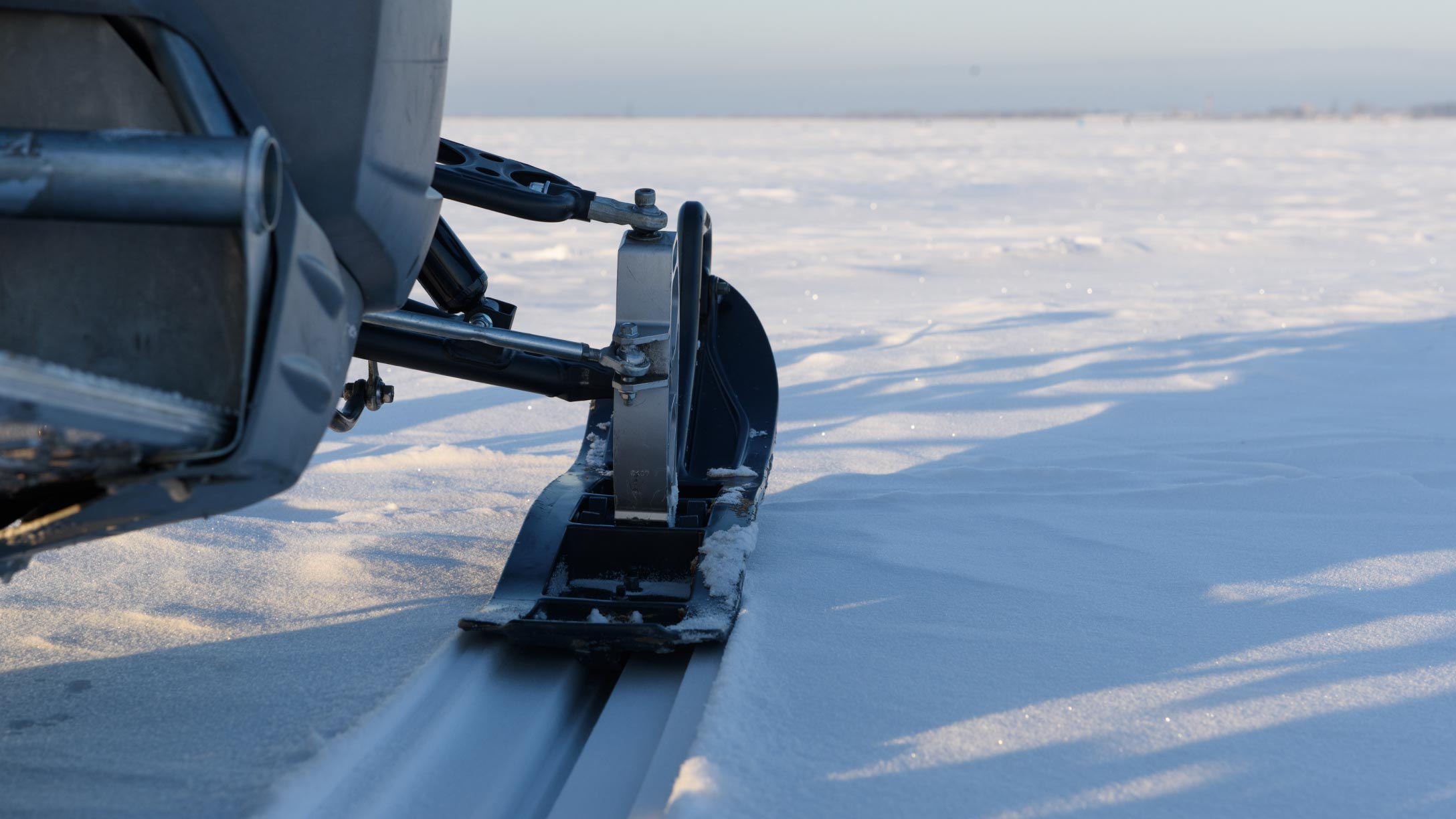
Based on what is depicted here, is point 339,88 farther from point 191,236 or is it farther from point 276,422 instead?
point 276,422

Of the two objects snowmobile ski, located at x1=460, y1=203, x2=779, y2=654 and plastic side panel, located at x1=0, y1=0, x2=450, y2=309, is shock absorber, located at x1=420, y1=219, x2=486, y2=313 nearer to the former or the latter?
snowmobile ski, located at x1=460, y1=203, x2=779, y2=654

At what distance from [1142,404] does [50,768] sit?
3641 millimetres

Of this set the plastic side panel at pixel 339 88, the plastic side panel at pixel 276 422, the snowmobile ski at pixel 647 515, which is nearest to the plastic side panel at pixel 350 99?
the plastic side panel at pixel 339 88

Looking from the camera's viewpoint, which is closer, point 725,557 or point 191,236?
point 191,236

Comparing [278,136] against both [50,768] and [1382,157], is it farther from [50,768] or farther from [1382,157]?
[1382,157]

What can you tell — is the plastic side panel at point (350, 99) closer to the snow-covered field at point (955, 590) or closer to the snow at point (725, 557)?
the snow-covered field at point (955, 590)

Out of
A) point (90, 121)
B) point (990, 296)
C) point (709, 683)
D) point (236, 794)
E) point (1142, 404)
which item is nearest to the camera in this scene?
point (90, 121)

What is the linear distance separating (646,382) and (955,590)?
2.46ft

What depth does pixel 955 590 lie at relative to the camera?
242 centimetres

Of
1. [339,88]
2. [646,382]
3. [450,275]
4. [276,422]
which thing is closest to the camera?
[276,422]

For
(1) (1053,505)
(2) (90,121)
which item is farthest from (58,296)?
(1) (1053,505)

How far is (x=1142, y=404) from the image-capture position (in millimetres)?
4328

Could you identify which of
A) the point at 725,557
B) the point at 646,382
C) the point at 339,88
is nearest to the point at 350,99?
the point at 339,88

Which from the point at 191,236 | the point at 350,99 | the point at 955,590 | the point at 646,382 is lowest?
the point at 955,590
